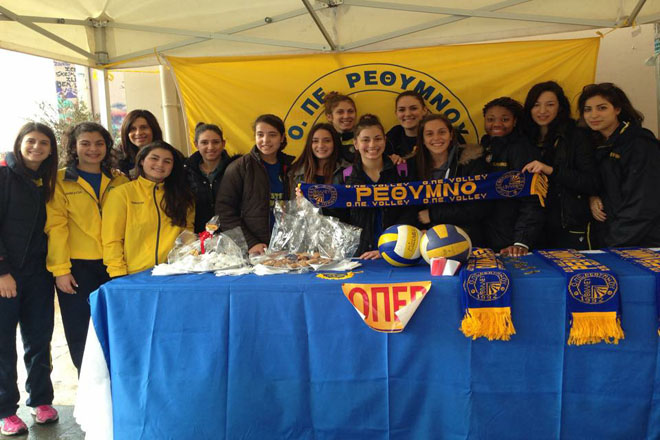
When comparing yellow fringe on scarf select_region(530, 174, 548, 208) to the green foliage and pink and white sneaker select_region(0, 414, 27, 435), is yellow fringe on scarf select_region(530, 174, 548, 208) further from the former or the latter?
the green foliage

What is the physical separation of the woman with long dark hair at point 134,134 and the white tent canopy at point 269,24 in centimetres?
95

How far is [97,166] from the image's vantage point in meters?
3.14

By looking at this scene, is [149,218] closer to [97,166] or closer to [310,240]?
[97,166]

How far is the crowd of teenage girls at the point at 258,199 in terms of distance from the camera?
282cm

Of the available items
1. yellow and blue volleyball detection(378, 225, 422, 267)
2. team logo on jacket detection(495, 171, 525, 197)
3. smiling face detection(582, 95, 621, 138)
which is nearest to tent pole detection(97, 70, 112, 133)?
yellow and blue volleyball detection(378, 225, 422, 267)

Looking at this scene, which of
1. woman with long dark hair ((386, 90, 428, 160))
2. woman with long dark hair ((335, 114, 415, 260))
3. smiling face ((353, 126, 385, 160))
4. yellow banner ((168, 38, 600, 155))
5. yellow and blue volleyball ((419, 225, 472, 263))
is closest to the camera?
yellow and blue volleyball ((419, 225, 472, 263))

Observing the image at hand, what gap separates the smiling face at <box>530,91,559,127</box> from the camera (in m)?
3.21

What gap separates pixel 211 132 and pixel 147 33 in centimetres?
148

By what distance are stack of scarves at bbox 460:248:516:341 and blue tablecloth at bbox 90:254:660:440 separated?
64 millimetres

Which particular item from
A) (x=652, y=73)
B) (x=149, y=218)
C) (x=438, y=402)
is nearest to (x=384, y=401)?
(x=438, y=402)

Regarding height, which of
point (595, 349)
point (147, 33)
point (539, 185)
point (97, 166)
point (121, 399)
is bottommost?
point (121, 399)

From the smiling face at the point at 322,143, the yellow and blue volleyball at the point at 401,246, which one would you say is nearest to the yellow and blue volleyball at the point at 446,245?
the yellow and blue volleyball at the point at 401,246

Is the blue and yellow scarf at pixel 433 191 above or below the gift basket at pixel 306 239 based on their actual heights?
above

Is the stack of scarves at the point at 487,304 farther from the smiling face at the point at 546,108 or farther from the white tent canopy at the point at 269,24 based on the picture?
the white tent canopy at the point at 269,24
